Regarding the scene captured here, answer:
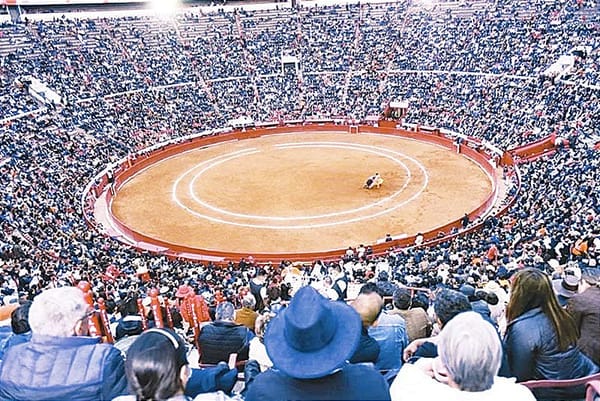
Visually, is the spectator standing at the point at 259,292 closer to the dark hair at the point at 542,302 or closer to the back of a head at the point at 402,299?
the back of a head at the point at 402,299

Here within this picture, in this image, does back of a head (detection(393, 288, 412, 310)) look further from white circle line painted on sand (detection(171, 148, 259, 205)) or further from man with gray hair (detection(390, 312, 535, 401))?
white circle line painted on sand (detection(171, 148, 259, 205))

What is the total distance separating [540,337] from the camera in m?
5.41

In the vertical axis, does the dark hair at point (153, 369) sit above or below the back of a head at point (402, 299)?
above

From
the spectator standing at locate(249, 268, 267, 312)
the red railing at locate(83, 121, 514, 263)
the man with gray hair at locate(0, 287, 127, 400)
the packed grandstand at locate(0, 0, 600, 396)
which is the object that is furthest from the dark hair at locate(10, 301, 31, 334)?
the red railing at locate(83, 121, 514, 263)

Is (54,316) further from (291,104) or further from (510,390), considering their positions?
(291,104)

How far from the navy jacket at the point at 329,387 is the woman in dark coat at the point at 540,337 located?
223 cm

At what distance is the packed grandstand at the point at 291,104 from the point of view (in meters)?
21.2

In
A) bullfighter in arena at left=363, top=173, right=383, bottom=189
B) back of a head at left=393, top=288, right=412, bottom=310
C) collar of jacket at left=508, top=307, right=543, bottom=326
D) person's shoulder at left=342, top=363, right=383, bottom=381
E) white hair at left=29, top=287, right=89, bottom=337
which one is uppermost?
bullfighter in arena at left=363, top=173, right=383, bottom=189

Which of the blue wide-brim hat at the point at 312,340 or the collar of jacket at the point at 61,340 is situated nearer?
the blue wide-brim hat at the point at 312,340

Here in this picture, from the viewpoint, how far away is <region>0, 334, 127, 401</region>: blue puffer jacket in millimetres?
4363

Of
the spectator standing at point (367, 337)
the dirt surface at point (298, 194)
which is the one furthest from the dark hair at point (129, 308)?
the dirt surface at point (298, 194)

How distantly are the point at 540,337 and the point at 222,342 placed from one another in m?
3.91

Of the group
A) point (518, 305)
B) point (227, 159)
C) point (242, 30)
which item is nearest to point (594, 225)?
point (518, 305)

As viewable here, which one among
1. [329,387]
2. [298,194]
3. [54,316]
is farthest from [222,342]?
[298,194]
